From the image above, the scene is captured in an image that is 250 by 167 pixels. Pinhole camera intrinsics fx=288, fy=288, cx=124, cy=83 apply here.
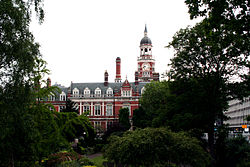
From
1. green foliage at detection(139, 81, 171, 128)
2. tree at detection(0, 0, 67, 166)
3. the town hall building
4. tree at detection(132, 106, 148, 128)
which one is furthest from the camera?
the town hall building

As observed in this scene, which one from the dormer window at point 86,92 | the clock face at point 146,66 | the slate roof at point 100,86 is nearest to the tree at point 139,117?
the slate roof at point 100,86

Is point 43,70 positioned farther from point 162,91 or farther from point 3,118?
point 162,91

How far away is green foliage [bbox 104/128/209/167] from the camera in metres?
15.9

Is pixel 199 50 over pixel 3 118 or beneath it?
over

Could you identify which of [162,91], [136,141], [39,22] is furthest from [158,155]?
[162,91]

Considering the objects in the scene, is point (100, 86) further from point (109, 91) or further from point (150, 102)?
point (150, 102)

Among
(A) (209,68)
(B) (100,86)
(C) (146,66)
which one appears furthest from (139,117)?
(C) (146,66)

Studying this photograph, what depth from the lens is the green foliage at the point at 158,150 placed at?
628 inches

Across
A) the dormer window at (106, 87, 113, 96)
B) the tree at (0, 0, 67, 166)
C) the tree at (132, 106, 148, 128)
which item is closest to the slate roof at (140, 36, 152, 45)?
the dormer window at (106, 87, 113, 96)

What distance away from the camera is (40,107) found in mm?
17625

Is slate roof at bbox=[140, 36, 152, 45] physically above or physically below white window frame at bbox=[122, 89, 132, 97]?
above

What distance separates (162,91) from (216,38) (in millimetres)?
35940

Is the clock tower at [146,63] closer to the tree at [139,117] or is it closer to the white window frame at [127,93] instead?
the white window frame at [127,93]

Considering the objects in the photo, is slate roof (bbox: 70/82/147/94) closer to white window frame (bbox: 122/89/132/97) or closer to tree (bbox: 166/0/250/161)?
white window frame (bbox: 122/89/132/97)
